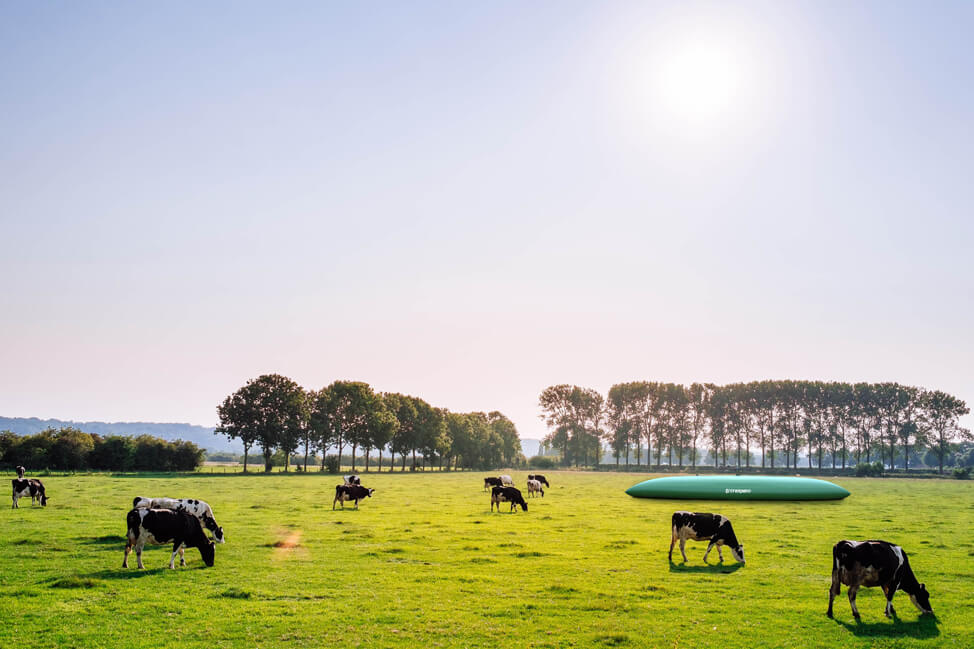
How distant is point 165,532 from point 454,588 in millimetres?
9723

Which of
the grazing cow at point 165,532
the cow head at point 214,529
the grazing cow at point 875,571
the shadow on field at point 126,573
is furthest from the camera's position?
the cow head at point 214,529

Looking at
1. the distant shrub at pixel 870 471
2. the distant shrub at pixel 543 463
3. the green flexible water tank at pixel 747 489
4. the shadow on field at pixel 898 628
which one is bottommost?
the distant shrub at pixel 543 463

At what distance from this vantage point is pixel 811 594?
17625mm

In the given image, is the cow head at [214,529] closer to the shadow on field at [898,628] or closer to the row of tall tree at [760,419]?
the shadow on field at [898,628]

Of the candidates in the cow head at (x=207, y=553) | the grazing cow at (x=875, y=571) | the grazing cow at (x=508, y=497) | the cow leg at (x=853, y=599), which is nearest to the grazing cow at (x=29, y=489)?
the cow head at (x=207, y=553)

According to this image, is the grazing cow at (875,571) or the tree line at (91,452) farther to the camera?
the tree line at (91,452)

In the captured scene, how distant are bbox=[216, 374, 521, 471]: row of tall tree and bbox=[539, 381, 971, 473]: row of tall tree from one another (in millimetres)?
35245

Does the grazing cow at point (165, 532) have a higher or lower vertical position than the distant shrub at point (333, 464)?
higher

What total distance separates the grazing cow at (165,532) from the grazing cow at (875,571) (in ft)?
60.4

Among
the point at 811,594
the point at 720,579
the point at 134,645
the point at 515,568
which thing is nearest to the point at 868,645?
the point at 811,594

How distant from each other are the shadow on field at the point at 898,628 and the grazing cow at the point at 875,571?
0.31 meters

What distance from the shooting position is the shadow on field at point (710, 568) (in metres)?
20.5

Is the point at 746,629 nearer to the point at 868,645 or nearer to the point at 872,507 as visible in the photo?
the point at 868,645

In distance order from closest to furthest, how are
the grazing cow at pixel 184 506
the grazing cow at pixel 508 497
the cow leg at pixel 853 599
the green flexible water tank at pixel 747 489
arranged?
the cow leg at pixel 853 599
the green flexible water tank at pixel 747 489
the grazing cow at pixel 184 506
the grazing cow at pixel 508 497
